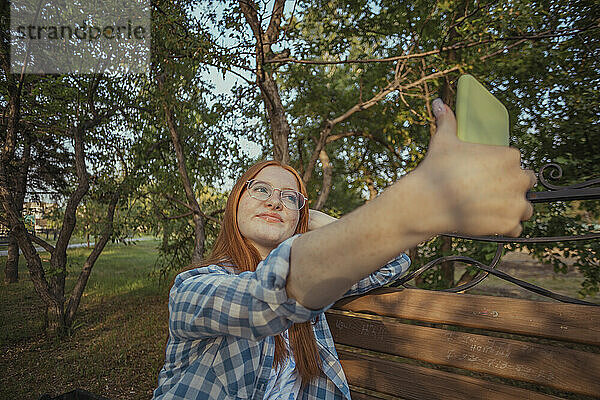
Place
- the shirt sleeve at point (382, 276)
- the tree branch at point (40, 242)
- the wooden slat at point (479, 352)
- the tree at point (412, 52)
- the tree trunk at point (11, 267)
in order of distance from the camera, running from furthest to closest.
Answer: the tree trunk at point (11, 267) < the tree branch at point (40, 242) < the tree at point (412, 52) < the shirt sleeve at point (382, 276) < the wooden slat at point (479, 352)

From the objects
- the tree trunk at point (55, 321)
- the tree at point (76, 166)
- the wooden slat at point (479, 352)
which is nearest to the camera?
the wooden slat at point (479, 352)

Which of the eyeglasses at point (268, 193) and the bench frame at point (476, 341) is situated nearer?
the bench frame at point (476, 341)

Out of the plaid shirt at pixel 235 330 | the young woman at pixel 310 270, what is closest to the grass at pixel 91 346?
the plaid shirt at pixel 235 330

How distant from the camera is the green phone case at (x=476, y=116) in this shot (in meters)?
0.69

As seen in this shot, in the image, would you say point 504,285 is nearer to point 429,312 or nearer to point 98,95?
point 429,312

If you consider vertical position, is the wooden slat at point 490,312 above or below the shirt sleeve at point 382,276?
Answer: below

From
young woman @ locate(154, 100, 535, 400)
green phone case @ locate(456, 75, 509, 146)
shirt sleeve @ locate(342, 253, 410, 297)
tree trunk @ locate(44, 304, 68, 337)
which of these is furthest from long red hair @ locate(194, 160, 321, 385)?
tree trunk @ locate(44, 304, 68, 337)

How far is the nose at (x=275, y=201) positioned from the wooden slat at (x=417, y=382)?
2.69 feet

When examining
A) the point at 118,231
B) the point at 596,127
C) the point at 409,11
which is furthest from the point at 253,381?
the point at 118,231

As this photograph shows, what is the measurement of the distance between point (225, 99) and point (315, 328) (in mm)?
4879

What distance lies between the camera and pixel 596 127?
3.73m

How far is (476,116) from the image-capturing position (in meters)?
0.70

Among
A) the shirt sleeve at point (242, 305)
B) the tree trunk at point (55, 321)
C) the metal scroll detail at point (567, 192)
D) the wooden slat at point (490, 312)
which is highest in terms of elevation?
the metal scroll detail at point (567, 192)

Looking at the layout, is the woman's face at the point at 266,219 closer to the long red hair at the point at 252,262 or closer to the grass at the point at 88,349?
the long red hair at the point at 252,262
